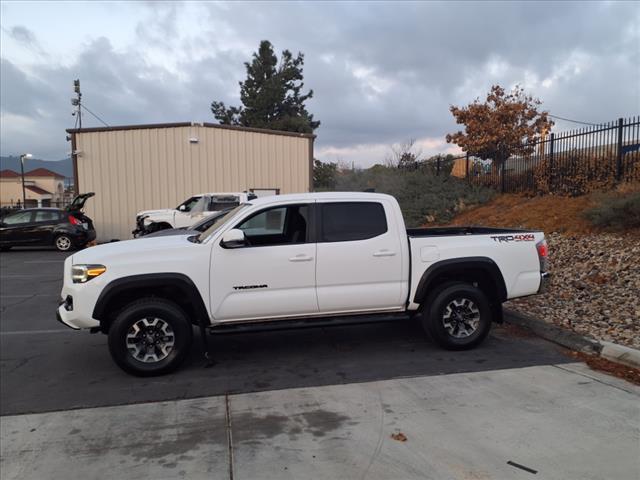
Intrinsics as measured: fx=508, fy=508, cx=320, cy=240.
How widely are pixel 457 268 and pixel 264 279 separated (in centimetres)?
218

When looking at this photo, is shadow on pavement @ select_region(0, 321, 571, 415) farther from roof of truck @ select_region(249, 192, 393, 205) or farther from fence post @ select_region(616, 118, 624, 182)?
fence post @ select_region(616, 118, 624, 182)

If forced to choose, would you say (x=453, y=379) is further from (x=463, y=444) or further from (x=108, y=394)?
(x=108, y=394)

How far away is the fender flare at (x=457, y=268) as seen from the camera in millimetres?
5648

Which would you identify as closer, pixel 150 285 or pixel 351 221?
pixel 150 285

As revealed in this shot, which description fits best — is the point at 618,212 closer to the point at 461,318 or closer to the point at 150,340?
the point at 461,318

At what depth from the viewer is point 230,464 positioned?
136 inches

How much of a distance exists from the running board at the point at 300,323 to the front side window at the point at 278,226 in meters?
0.85

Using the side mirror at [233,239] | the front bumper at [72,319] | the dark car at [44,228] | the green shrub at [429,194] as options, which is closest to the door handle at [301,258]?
the side mirror at [233,239]

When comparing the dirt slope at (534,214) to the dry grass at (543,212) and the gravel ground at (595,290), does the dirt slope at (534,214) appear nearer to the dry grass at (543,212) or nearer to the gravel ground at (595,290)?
the dry grass at (543,212)

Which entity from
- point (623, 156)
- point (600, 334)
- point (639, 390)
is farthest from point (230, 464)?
point (623, 156)

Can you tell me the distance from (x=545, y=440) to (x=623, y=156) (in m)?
10.6

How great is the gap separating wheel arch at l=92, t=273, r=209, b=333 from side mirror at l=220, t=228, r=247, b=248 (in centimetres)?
52

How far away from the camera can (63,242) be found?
17.2 metres

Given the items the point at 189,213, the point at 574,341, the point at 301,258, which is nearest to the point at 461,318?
the point at 574,341
